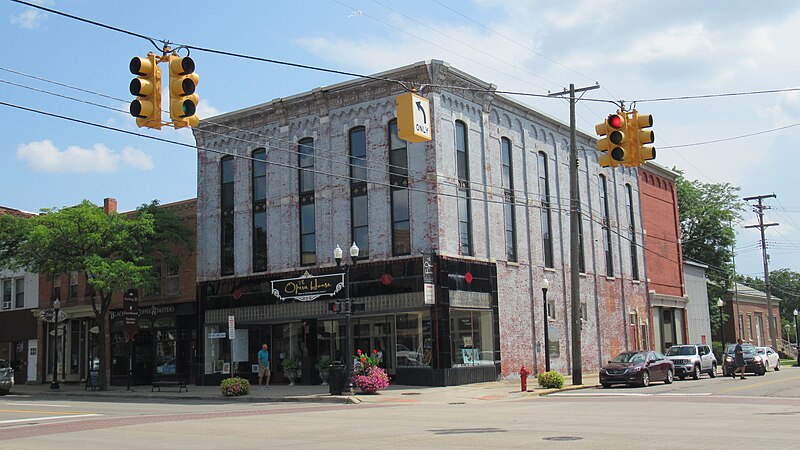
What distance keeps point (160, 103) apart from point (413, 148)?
64.2 feet

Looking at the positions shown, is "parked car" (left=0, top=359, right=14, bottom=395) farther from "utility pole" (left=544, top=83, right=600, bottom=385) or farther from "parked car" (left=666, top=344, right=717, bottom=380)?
"parked car" (left=666, top=344, right=717, bottom=380)

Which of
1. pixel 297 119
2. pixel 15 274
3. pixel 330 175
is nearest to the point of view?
pixel 330 175

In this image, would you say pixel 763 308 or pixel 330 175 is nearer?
pixel 330 175

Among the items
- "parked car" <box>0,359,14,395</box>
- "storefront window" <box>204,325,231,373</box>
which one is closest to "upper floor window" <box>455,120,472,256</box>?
"storefront window" <box>204,325,231,373</box>

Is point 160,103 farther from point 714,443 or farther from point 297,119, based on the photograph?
point 297,119

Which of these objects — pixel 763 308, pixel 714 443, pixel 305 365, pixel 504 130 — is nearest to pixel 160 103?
pixel 714 443

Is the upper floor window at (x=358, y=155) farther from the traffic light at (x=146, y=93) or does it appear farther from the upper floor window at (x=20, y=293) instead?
the upper floor window at (x=20, y=293)

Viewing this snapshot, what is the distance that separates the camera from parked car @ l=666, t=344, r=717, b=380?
1337 inches

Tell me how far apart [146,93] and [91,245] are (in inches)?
946

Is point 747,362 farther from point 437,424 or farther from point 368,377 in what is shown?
point 437,424

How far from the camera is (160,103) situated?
12352 mm

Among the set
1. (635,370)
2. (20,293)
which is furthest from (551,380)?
(20,293)

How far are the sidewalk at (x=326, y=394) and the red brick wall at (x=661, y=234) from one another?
14.4 metres

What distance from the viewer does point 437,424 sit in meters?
16.3
